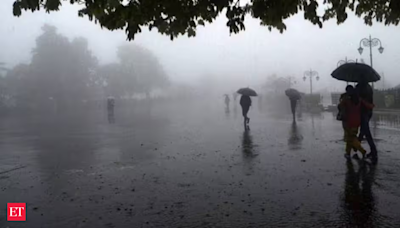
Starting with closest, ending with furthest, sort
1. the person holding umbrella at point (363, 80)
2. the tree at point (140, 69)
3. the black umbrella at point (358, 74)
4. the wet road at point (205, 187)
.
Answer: the wet road at point (205, 187) → the person holding umbrella at point (363, 80) → the black umbrella at point (358, 74) → the tree at point (140, 69)

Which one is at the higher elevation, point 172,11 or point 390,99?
point 172,11

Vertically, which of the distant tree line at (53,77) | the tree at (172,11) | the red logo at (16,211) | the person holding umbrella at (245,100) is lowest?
the red logo at (16,211)

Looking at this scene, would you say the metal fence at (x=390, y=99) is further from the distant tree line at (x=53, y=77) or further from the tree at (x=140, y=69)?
the tree at (x=140, y=69)

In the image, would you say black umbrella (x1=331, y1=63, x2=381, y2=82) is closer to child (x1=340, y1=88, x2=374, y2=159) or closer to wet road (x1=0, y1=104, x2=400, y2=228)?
child (x1=340, y1=88, x2=374, y2=159)

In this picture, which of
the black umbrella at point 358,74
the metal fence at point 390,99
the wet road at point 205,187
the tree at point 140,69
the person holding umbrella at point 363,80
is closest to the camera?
the wet road at point 205,187

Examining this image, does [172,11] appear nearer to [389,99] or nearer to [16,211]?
[16,211]

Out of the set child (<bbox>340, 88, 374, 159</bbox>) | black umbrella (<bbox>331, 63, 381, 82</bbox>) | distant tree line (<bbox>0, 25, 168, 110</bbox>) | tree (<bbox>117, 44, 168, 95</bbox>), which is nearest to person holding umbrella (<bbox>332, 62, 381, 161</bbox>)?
black umbrella (<bbox>331, 63, 381, 82</bbox>)

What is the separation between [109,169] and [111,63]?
6747 cm

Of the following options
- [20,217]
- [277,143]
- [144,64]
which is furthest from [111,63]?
[20,217]

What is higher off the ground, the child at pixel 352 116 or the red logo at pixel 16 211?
the child at pixel 352 116

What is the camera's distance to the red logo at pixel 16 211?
4.67 metres

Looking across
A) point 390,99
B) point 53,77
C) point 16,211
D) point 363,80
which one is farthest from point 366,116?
point 53,77

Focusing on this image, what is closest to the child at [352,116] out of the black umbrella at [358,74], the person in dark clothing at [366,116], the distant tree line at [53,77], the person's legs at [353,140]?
the person's legs at [353,140]

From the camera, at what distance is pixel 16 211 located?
4930 millimetres
